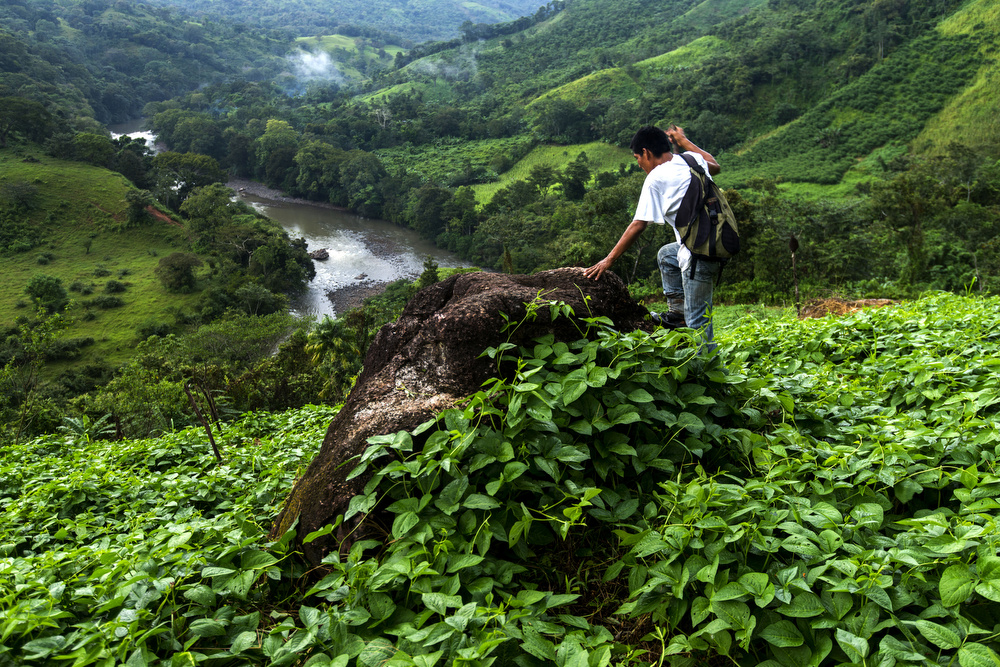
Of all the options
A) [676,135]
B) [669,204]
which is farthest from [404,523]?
[676,135]

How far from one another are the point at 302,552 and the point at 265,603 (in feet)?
0.66

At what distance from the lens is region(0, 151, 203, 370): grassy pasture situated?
125 feet

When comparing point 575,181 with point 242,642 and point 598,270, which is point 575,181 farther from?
point 242,642

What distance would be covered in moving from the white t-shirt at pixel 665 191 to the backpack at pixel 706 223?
0.15ft

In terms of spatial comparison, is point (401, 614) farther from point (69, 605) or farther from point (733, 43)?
point (733, 43)

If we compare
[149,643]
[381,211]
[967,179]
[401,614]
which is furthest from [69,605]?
[381,211]

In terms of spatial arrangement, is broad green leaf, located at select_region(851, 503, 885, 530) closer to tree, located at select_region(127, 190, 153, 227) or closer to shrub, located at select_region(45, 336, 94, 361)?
shrub, located at select_region(45, 336, 94, 361)

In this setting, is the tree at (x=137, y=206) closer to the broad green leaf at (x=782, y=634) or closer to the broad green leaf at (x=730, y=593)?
the broad green leaf at (x=730, y=593)

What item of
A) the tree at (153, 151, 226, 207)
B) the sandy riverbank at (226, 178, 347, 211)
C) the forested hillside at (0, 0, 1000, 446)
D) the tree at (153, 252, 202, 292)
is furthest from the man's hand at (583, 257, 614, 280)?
the sandy riverbank at (226, 178, 347, 211)

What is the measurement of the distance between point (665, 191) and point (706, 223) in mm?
344

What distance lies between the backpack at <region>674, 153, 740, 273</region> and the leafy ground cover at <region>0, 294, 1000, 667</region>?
1247mm

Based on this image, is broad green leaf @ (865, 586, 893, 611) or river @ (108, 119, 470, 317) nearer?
broad green leaf @ (865, 586, 893, 611)

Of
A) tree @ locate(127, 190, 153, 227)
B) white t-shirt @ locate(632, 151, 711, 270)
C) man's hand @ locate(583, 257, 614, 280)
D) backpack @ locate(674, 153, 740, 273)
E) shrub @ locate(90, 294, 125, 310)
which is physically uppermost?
tree @ locate(127, 190, 153, 227)

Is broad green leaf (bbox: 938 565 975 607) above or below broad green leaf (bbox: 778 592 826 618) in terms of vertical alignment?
above
